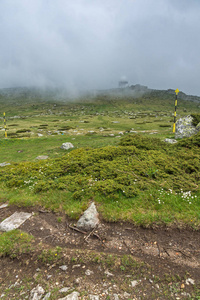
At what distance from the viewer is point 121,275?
5152 mm

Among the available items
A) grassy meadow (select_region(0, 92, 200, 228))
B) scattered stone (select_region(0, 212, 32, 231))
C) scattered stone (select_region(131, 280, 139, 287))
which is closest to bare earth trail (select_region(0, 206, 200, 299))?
scattered stone (select_region(131, 280, 139, 287))

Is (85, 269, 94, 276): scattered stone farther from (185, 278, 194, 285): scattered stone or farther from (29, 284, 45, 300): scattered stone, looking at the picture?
(185, 278, 194, 285): scattered stone

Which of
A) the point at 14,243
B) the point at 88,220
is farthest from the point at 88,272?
the point at 14,243

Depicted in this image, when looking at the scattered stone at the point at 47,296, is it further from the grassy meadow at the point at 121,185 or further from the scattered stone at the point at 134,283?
the grassy meadow at the point at 121,185

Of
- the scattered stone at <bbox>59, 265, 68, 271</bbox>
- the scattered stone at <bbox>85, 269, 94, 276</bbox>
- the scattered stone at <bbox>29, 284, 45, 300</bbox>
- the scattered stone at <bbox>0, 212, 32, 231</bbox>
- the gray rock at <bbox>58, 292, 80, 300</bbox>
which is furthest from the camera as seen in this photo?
the scattered stone at <bbox>0, 212, 32, 231</bbox>

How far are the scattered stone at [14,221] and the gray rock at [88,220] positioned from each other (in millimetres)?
2778

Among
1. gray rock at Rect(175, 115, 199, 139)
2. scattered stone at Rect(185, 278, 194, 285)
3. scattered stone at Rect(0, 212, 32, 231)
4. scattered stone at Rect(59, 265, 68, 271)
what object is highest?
gray rock at Rect(175, 115, 199, 139)

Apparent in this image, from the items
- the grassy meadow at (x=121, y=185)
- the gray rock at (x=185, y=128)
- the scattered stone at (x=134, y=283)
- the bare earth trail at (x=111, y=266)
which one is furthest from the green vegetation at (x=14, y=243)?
the gray rock at (x=185, y=128)

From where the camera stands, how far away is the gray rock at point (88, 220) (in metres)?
7.21

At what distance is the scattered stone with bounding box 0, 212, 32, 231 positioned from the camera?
7434 mm

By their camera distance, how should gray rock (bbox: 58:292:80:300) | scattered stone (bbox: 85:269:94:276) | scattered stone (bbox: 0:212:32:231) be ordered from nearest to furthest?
gray rock (bbox: 58:292:80:300)
scattered stone (bbox: 85:269:94:276)
scattered stone (bbox: 0:212:32:231)

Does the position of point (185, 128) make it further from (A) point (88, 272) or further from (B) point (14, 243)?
(B) point (14, 243)

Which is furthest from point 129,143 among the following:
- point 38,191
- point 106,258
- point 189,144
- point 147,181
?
point 106,258

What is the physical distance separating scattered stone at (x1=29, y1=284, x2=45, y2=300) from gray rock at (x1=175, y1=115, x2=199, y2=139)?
23.4 metres
